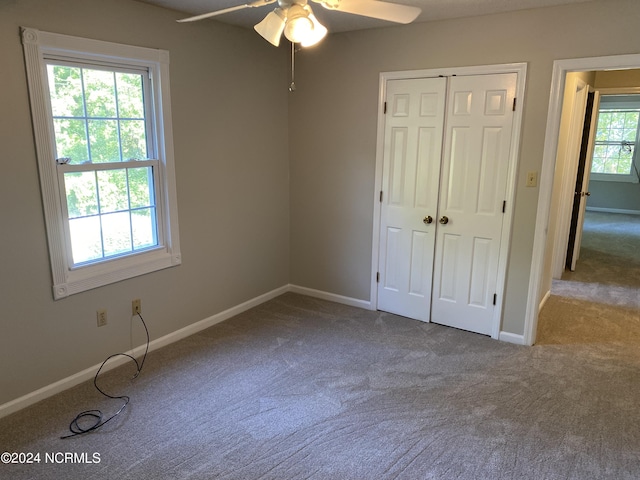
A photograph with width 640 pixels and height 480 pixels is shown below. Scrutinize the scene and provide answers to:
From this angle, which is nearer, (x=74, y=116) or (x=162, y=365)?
(x=74, y=116)

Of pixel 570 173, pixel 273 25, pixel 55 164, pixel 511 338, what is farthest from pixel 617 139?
pixel 55 164

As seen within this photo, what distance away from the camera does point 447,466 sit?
2.22 meters

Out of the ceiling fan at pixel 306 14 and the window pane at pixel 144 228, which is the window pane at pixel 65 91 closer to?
the window pane at pixel 144 228

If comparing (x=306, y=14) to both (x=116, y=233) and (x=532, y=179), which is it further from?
(x=532, y=179)

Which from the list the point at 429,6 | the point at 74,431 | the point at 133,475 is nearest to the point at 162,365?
the point at 74,431

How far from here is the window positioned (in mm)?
9203

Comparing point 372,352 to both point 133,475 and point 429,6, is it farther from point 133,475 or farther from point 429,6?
point 429,6

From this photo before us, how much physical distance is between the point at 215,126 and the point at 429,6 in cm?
180

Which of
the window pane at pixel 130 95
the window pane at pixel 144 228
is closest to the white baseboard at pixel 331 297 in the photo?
the window pane at pixel 144 228

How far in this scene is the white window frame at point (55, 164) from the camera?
2504 millimetres

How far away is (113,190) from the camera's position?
302cm

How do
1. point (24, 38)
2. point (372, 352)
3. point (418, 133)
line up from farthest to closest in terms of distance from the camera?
1. point (418, 133)
2. point (372, 352)
3. point (24, 38)

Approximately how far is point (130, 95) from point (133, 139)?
289mm

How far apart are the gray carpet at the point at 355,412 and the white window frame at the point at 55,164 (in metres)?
0.68
